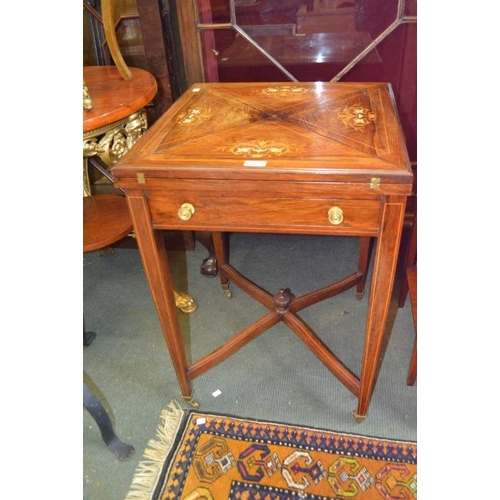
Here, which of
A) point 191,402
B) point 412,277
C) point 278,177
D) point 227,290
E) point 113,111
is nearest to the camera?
point 278,177

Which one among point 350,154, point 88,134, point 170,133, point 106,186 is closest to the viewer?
point 350,154

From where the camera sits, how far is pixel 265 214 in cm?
88

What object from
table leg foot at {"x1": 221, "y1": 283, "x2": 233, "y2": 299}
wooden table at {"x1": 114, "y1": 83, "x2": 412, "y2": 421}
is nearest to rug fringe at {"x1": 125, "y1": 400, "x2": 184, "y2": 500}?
wooden table at {"x1": 114, "y1": 83, "x2": 412, "y2": 421}

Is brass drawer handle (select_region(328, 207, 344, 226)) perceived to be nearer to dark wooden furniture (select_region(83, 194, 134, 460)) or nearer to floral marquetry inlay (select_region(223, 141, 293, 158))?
floral marquetry inlay (select_region(223, 141, 293, 158))

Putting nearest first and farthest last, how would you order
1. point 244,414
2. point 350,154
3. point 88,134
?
point 350,154 < point 88,134 < point 244,414

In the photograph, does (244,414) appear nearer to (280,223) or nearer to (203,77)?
(280,223)

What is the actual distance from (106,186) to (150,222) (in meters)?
1.15

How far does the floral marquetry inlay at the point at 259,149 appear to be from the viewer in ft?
A: 2.85

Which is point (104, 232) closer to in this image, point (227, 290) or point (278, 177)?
point (227, 290)

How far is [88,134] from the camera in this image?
1.14 metres

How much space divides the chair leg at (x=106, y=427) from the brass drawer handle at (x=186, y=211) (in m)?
0.52

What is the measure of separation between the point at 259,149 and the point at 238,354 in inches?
30.4

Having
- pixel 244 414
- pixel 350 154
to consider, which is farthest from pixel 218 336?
pixel 350 154

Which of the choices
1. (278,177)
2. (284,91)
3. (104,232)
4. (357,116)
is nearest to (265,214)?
(278,177)
